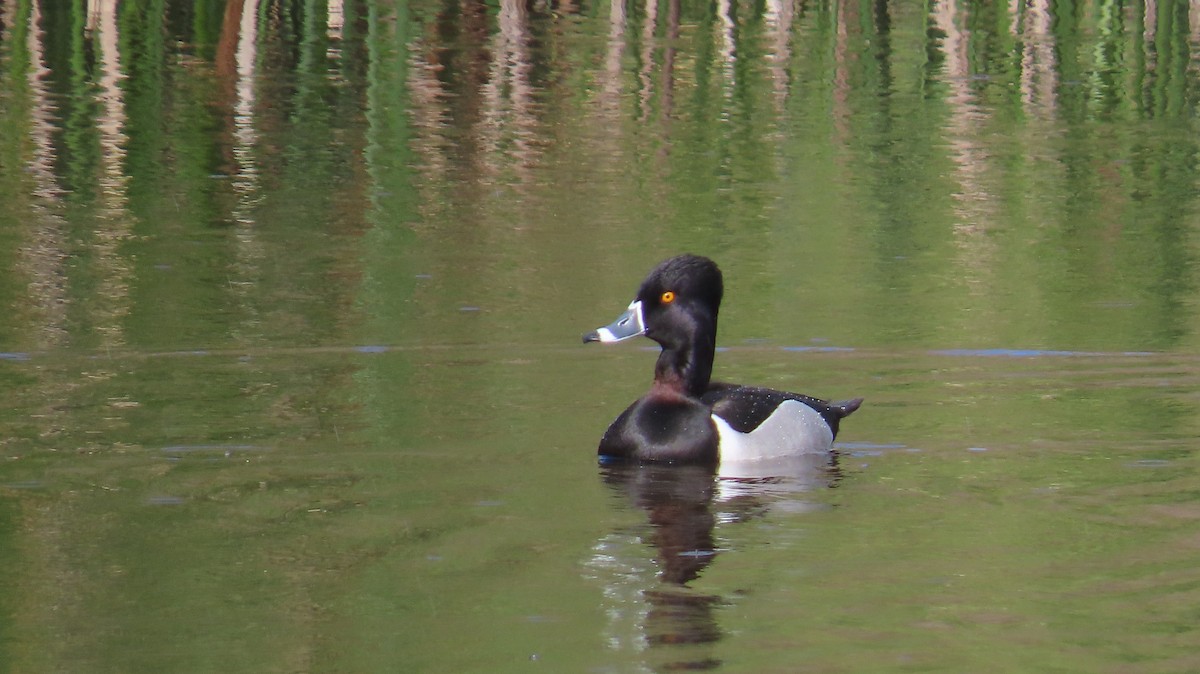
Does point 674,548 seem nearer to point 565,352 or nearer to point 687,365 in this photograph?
point 687,365

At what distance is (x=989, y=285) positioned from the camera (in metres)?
13.4

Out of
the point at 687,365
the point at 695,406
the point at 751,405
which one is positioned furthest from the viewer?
the point at 687,365

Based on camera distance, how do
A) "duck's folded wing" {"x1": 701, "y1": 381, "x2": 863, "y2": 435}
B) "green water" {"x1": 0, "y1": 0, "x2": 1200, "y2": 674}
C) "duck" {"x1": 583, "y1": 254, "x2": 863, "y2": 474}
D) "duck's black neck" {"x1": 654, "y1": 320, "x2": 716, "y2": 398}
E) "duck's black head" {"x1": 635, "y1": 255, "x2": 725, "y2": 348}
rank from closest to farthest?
1. "green water" {"x1": 0, "y1": 0, "x2": 1200, "y2": 674}
2. "duck" {"x1": 583, "y1": 254, "x2": 863, "y2": 474}
3. "duck's folded wing" {"x1": 701, "y1": 381, "x2": 863, "y2": 435}
4. "duck's black neck" {"x1": 654, "y1": 320, "x2": 716, "y2": 398}
5. "duck's black head" {"x1": 635, "y1": 255, "x2": 725, "y2": 348}

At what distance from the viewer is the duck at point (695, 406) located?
9.44 metres

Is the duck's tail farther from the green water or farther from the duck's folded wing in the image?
the green water

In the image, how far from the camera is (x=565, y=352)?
11375 millimetres

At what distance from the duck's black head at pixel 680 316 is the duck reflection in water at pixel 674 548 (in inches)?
24.4

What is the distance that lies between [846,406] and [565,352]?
201 centimetres

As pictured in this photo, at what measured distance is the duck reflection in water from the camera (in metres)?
6.64

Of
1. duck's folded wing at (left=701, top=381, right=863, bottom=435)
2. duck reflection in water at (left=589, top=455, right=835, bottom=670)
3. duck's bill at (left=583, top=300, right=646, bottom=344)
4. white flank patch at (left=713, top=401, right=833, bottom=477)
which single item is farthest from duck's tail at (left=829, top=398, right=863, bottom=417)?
duck's bill at (left=583, top=300, right=646, bottom=344)

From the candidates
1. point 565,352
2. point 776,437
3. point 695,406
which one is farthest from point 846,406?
point 565,352

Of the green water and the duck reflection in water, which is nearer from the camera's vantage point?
the duck reflection in water

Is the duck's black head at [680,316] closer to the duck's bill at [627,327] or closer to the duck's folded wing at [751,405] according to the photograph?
the duck's bill at [627,327]

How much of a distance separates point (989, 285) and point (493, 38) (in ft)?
41.0
